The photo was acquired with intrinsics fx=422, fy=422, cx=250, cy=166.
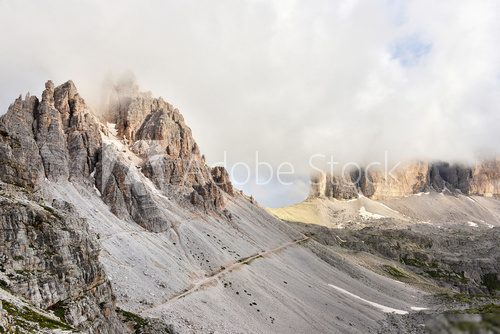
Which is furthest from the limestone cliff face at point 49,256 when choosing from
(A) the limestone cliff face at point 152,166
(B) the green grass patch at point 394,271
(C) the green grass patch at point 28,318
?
(B) the green grass patch at point 394,271

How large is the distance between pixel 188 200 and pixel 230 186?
4296 cm

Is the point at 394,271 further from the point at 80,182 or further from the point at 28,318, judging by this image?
the point at 28,318

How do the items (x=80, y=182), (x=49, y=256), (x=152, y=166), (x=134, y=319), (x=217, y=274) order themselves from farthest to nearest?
1. (x=152, y=166)
2. (x=80, y=182)
3. (x=217, y=274)
4. (x=134, y=319)
5. (x=49, y=256)

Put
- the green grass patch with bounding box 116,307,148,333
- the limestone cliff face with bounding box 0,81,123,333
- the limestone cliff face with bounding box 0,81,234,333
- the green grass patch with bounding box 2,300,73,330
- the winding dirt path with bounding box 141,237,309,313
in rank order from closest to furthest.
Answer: the green grass patch with bounding box 2,300,73,330 < the limestone cliff face with bounding box 0,81,123,333 < the limestone cliff face with bounding box 0,81,234,333 < the green grass patch with bounding box 116,307,148,333 < the winding dirt path with bounding box 141,237,309,313

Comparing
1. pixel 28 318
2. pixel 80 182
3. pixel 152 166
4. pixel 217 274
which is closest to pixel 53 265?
pixel 28 318

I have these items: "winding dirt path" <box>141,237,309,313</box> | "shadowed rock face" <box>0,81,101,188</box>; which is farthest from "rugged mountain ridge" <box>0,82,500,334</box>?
"winding dirt path" <box>141,237,309,313</box>

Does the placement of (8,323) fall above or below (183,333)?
above

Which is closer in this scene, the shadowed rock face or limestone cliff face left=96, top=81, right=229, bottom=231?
the shadowed rock face

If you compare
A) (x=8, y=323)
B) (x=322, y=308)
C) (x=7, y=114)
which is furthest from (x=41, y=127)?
(x=8, y=323)

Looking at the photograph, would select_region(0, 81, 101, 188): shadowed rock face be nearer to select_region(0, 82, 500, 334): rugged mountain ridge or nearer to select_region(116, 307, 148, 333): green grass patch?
select_region(0, 82, 500, 334): rugged mountain ridge

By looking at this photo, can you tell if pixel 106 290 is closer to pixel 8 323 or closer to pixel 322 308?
pixel 8 323

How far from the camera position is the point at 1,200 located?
39.5m

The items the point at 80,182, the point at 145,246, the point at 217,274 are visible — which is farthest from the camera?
the point at 80,182

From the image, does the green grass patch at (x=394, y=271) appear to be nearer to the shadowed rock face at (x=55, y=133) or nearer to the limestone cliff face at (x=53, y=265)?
the shadowed rock face at (x=55, y=133)
